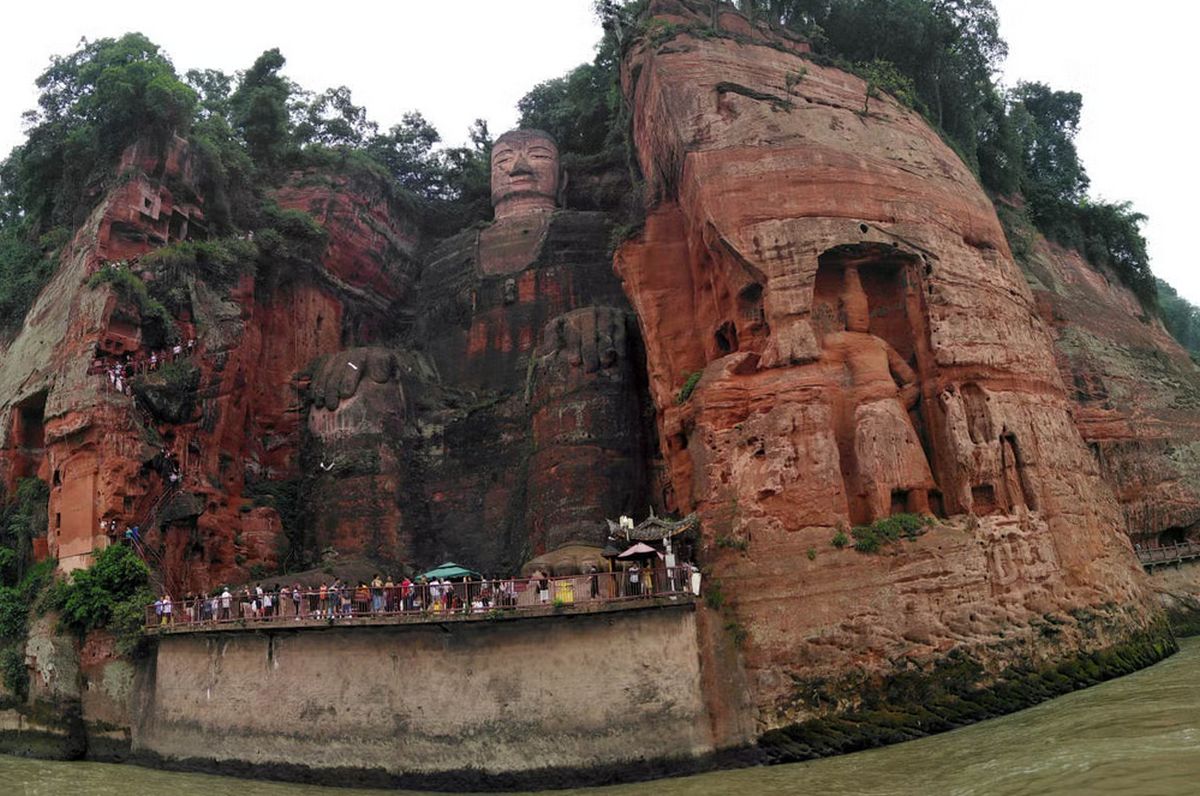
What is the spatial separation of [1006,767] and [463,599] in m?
11.2

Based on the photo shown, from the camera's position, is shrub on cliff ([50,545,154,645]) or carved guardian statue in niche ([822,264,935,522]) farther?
shrub on cliff ([50,545,154,645])

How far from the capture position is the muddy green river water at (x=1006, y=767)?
1252cm

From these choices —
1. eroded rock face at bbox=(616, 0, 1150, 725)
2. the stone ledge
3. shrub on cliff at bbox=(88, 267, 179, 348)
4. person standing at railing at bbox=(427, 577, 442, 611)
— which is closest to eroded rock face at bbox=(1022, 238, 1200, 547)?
eroded rock face at bbox=(616, 0, 1150, 725)

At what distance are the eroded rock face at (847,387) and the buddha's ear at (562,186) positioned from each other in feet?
49.9

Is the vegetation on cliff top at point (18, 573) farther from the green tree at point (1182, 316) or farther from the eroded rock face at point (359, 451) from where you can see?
the green tree at point (1182, 316)

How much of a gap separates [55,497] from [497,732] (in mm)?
15472

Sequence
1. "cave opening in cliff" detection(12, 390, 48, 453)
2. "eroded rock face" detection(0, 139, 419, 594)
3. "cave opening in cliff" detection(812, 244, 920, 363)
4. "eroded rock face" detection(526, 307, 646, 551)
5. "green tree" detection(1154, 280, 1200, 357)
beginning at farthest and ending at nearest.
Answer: "green tree" detection(1154, 280, 1200, 357) → "cave opening in cliff" detection(12, 390, 48, 453) → "eroded rock face" detection(526, 307, 646, 551) → "eroded rock face" detection(0, 139, 419, 594) → "cave opening in cliff" detection(812, 244, 920, 363)

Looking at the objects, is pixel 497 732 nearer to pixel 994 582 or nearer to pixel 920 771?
pixel 920 771

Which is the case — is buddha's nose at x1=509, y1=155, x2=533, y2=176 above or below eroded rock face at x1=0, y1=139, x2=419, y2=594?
above

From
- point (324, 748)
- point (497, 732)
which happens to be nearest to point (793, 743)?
point (497, 732)

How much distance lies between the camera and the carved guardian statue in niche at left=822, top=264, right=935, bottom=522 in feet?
67.5

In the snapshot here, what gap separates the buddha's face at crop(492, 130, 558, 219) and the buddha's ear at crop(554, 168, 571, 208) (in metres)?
0.22

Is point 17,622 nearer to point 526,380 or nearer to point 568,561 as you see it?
point 568,561

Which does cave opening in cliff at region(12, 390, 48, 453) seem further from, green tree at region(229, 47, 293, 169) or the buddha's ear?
the buddha's ear
